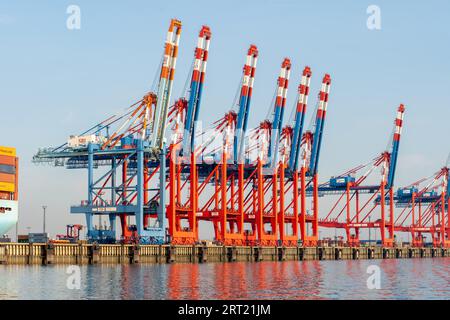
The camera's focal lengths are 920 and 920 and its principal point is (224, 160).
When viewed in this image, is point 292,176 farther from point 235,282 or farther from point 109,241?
point 235,282

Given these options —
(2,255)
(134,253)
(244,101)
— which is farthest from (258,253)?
(2,255)

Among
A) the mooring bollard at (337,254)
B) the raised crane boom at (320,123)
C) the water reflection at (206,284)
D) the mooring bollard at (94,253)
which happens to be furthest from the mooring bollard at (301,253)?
the mooring bollard at (94,253)

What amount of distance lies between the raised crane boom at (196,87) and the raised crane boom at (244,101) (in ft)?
30.2

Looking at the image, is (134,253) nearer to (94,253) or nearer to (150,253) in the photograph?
(150,253)

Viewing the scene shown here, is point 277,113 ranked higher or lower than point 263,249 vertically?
higher

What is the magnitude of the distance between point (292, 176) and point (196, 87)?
29.9 m

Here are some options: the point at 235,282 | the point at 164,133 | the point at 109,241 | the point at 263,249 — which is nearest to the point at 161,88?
the point at 164,133

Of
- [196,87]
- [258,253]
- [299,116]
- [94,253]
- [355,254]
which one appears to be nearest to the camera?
[94,253]

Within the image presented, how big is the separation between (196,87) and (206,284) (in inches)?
1877

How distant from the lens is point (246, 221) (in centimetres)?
12950

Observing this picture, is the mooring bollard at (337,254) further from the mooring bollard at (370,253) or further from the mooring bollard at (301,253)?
the mooring bollard at (301,253)

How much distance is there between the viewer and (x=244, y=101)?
12094 centimetres

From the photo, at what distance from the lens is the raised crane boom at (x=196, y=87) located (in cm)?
11162

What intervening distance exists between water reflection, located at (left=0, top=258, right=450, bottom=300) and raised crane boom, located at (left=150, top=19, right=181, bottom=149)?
2283 centimetres
